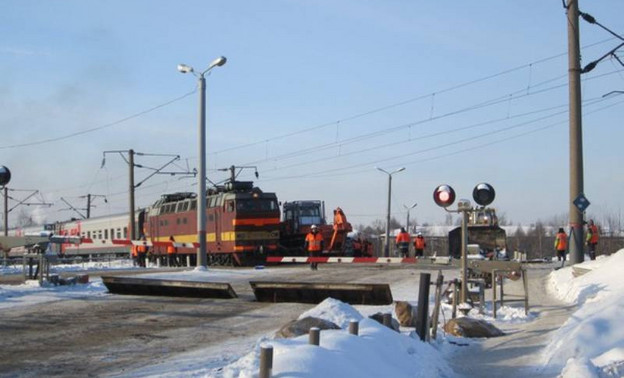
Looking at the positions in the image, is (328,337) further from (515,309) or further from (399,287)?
(399,287)

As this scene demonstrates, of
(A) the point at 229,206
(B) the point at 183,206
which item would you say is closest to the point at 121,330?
(A) the point at 229,206

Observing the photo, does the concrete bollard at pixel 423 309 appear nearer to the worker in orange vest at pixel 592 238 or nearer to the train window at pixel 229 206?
the worker in orange vest at pixel 592 238

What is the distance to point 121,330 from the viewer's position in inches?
472

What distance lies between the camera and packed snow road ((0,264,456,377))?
934cm

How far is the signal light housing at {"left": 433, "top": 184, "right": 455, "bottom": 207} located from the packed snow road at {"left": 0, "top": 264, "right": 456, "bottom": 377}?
3.08 meters

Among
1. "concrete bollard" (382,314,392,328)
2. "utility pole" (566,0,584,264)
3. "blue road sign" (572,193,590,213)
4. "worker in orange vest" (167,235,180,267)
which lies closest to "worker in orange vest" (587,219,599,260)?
"utility pole" (566,0,584,264)

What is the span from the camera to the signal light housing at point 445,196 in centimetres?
1409

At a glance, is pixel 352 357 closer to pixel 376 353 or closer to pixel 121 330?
pixel 376 353

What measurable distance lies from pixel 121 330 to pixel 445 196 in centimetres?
640

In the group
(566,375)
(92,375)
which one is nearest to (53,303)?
(92,375)

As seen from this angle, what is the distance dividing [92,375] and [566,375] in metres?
5.22

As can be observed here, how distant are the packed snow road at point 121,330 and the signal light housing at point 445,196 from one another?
3.08 metres

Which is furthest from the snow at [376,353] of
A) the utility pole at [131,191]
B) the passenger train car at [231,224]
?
the utility pole at [131,191]

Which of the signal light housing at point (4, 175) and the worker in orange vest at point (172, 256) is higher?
the signal light housing at point (4, 175)
